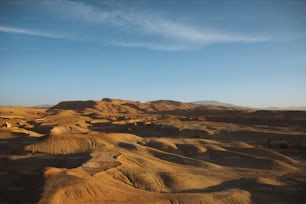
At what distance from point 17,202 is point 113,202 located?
12.9ft

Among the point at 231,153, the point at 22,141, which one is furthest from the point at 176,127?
the point at 22,141

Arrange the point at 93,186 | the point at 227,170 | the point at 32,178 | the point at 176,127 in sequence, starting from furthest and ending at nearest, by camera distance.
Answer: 1. the point at 176,127
2. the point at 227,170
3. the point at 32,178
4. the point at 93,186

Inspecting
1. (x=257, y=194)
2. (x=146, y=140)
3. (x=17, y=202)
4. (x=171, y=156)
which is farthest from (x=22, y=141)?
(x=257, y=194)

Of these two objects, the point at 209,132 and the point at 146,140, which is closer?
the point at 146,140

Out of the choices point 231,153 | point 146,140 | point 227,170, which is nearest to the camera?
point 227,170

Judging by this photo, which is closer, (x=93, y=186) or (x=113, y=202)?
(x=113, y=202)

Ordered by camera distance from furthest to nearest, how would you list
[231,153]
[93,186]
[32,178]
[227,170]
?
[231,153]
[227,170]
[32,178]
[93,186]

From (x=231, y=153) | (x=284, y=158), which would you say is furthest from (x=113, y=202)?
(x=284, y=158)

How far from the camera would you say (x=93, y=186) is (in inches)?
510

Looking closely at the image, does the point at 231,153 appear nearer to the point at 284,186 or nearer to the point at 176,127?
the point at 284,186

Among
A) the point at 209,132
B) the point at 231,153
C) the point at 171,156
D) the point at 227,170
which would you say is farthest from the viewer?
the point at 209,132

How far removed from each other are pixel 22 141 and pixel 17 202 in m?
16.1

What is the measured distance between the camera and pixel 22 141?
2702 cm

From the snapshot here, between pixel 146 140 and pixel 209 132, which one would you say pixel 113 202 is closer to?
pixel 146 140
